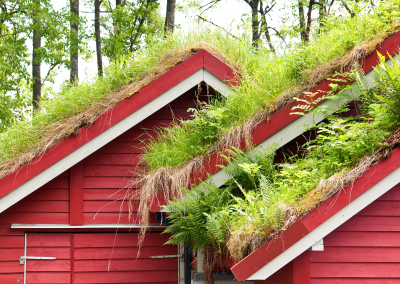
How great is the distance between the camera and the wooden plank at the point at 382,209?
3.64m

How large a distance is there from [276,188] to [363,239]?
3.07ft

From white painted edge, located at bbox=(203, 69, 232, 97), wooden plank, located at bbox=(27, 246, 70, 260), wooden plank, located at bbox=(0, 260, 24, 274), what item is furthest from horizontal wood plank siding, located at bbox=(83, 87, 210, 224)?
wooden plank, located at bbox=(0, 260, 24, 274)

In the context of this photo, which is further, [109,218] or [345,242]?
[109,218]

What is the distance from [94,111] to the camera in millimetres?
5340

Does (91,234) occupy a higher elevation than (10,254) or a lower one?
higher

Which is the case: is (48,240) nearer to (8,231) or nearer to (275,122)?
(8,231)

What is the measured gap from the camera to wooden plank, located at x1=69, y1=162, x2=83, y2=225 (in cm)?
573

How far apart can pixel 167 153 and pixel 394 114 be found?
273 cm

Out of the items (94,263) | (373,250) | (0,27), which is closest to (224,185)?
(373,250)

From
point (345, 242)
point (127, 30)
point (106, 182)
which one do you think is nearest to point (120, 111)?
point (106, 182)

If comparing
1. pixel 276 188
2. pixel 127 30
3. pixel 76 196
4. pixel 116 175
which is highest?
pixel 127 30

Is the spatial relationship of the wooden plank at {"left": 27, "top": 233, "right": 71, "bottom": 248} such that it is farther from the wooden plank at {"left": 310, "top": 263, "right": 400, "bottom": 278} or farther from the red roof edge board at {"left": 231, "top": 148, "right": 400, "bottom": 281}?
the wooden plank at {"left": 310, "top": 263, "right": 400, "bottom": 278}

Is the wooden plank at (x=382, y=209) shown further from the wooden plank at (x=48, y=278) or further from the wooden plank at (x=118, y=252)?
the wooden plank at (x=48, y=278)

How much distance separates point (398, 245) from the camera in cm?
364
